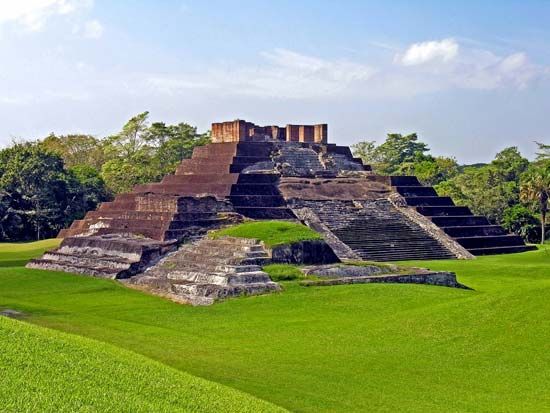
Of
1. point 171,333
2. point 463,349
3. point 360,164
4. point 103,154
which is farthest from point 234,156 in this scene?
point 103,154

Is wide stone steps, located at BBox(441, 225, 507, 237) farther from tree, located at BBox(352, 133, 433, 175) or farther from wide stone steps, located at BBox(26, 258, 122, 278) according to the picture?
tree, located at BBox(352, 133, 433, 175)

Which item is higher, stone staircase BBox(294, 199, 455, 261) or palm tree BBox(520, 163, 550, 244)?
palm tree BBox(520, 163, 550, 244)

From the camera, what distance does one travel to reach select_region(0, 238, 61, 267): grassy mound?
26.6m

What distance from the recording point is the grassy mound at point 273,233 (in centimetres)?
2066

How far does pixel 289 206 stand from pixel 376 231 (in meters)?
3.37

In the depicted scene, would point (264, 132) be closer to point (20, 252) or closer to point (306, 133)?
point (306, 133)

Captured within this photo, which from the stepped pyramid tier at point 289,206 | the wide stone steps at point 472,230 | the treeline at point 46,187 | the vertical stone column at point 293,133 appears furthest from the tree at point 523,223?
the treeline at point 46,187

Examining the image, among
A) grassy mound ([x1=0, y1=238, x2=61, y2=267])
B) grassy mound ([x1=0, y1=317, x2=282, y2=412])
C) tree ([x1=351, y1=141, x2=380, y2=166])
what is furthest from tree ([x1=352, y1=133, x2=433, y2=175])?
grassy mound ([x1=0, y1=317, x2=282, y2=412])

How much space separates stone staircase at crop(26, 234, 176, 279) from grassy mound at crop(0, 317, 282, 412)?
11533 millimetres

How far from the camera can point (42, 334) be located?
10.4 meters

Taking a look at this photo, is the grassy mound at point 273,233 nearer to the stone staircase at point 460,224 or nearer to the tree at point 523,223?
the stone staircase at point 460,224

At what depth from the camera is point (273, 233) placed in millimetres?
21156

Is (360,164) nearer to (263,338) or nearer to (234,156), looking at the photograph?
(234,156)

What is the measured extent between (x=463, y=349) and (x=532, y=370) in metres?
1.38
